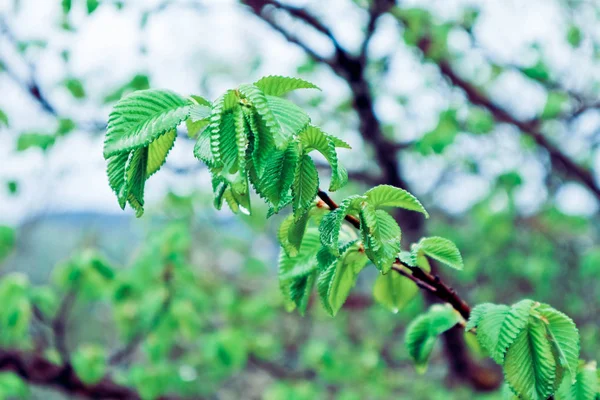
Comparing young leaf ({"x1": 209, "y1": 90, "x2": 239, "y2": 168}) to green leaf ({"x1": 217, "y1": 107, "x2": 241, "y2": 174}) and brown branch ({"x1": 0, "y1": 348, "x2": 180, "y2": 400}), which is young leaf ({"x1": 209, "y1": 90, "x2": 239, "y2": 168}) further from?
brown branch ({"x1": 0, "y1": 348, "x2": 180, "y2": 400})

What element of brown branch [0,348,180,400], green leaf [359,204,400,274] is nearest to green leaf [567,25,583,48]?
green leaf [359,204,400,274]

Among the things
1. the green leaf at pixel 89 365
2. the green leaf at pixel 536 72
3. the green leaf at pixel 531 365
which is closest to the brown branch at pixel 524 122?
the green leaf at pixel 536 72

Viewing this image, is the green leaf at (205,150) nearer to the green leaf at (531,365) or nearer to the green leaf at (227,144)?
the green leaf at (227,144)

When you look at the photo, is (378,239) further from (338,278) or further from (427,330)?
(427,330)

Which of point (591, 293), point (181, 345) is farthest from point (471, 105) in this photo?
point (181, 345)

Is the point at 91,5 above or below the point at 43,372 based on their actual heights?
above

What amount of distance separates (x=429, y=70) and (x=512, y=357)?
251cm

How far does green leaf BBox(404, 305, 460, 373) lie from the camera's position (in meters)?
0.82

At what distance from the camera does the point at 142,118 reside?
1.79 feet

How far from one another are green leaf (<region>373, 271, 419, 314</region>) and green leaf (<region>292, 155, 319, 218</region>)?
0.31 m

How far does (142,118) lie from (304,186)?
6.6 inches

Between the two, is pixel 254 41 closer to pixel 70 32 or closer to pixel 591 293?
pixel 70 32

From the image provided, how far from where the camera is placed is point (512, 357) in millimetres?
650

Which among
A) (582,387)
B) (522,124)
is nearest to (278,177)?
(582,387)
